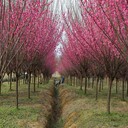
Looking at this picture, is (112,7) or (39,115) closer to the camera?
(112,7)

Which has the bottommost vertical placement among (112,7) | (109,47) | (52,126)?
(52,126)

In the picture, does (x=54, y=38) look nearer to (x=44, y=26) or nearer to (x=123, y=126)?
(x=44, y=26)

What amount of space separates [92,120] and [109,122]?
0.93 meters

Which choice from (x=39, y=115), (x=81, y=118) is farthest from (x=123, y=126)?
(x=39, y=115)

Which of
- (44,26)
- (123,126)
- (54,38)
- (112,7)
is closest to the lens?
(112,7)

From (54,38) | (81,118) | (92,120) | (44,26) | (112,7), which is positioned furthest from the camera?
(54,38)

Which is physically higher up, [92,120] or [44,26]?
[44,26]

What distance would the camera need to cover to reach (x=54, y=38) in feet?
75.9

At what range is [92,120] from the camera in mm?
13133

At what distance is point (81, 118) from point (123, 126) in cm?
288

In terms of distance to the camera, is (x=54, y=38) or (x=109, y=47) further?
(x=54, y=38)

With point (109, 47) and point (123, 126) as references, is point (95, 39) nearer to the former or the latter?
point (109, 47)

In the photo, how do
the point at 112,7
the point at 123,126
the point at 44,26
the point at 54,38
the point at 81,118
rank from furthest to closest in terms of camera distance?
the point at 54,38 < the point at 44,26 < the point at 81,118 < the point at 123,126 < the point at 112,7

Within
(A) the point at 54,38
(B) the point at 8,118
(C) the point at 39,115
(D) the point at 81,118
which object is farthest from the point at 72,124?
(A) the point at 54,38
